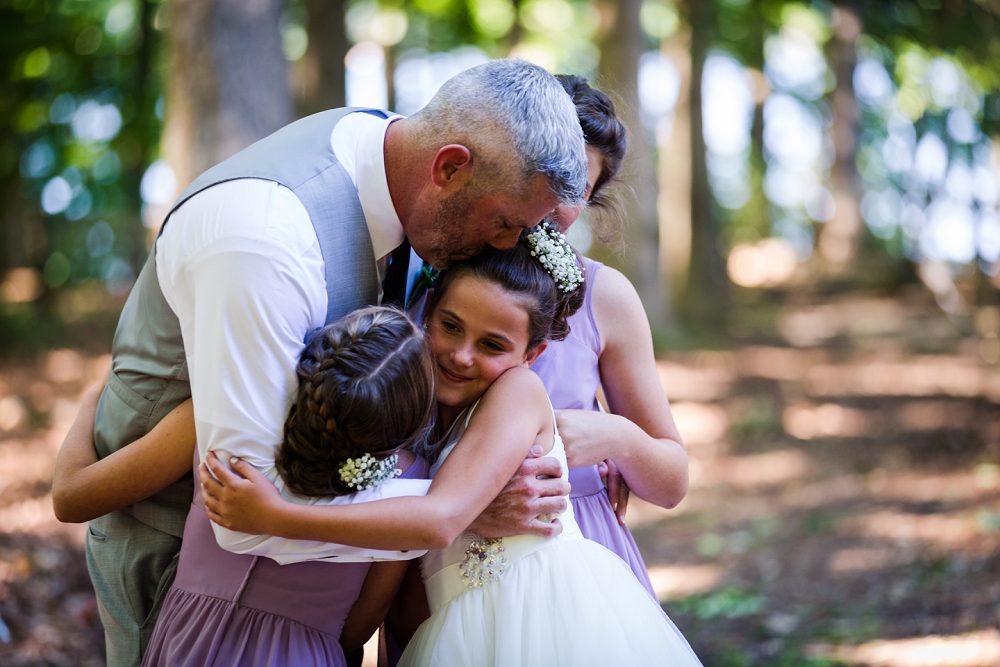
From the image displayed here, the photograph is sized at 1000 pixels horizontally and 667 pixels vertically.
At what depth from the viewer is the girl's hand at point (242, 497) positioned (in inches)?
73.3

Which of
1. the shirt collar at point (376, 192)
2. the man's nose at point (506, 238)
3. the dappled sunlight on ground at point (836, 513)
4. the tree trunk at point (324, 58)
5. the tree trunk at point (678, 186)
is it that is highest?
the tree trunk at point (324, 58)

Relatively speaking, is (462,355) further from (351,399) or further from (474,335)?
(351,399)

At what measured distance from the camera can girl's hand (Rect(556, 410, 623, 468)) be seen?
2.40m

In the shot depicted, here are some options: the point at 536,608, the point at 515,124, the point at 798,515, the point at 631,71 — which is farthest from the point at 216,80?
the point at 631,71

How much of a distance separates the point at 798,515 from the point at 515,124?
18.0ft

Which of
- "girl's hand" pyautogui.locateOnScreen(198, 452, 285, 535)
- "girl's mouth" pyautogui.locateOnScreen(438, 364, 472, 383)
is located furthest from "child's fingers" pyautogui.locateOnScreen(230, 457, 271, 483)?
"girl's mouth" pyautogui.locateOnScreen(438, 364, 472, 383)

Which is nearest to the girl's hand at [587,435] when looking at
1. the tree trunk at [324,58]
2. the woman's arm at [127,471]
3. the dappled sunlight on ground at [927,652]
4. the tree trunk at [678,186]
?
the woman's arm at [127,471]

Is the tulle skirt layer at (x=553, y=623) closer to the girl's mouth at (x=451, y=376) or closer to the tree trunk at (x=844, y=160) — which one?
the girl's mouth at (x=451, y=376)

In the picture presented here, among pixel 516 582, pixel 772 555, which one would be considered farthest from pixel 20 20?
pixel 516 582

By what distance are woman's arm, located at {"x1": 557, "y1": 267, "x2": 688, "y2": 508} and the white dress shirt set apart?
0.78 meters

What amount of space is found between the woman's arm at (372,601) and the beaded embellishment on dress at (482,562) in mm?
174

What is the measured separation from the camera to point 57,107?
530 inches

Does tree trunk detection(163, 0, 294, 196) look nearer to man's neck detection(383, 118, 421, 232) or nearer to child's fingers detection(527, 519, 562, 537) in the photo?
man's neck detection(383, 118, 421, 232)

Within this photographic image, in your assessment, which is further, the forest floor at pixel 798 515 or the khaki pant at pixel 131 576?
the forest floor at pixel 798 515
